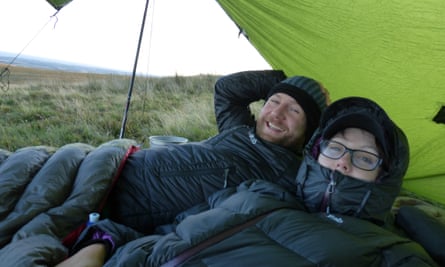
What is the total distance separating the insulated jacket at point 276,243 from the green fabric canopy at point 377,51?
1.03m

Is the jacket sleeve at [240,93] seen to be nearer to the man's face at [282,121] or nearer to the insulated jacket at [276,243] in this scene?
the man's face at [282,121]

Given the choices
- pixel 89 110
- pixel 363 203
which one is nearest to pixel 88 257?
pixel 363 203

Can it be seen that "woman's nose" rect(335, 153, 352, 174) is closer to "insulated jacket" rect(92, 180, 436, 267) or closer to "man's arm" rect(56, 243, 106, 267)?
"insulated jacket" rect(92, 180, 436, 267)

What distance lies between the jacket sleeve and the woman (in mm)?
626

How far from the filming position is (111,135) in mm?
2943

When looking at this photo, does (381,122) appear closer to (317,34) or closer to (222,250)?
(222,250)

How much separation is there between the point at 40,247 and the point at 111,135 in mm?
2165

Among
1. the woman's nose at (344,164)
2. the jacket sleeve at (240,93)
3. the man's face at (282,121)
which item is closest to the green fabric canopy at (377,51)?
the jacket sleeve at (240,93)

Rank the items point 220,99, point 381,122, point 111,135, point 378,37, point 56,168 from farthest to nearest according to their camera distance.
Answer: point 111,135 < point 220,99 < point 378,37 < point 56,168 < point 381,122

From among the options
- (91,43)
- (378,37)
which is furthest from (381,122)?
(91,43)

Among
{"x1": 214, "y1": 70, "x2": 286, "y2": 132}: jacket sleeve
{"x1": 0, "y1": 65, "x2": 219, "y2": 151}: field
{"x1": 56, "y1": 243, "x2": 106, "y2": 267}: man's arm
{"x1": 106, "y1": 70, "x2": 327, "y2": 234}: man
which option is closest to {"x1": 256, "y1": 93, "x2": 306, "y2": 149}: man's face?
{"x1": 106, "y1": 70, "x2": 327, "y2": 234}: man

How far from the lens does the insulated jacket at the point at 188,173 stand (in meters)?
1.32

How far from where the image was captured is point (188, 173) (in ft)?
4.48

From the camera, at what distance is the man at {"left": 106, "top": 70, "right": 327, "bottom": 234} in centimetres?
132
